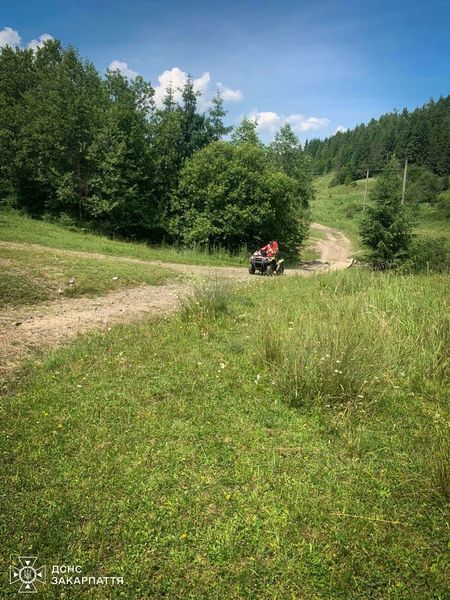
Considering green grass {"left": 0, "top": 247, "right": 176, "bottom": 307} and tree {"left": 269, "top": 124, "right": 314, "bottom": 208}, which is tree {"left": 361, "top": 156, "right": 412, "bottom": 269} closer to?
tree {"left": 269, "top": 124, "right": 314, "bottom": 208}

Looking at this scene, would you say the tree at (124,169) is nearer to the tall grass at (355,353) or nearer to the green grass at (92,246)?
the green grass at (92,246)

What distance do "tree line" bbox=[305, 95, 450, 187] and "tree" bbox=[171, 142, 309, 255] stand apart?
179 feet

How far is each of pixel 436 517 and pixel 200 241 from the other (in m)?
19.5

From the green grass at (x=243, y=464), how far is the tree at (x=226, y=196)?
16167 millimetres

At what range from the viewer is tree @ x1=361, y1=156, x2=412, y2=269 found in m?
19.5

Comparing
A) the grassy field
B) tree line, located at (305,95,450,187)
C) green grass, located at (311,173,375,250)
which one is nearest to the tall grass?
the grassy field

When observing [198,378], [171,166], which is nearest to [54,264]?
[198,378]

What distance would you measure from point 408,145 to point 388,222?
77563 millimetres

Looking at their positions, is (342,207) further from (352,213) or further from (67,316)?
(67,316)

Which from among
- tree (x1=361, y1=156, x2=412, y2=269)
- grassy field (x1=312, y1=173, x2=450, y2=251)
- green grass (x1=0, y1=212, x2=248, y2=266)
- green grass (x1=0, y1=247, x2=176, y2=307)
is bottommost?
green grass (x1=0, y1=247, x2=176, y2=307)

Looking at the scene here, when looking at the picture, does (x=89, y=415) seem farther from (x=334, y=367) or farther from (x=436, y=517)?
(x=436, y=517)

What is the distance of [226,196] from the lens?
70.4 feet

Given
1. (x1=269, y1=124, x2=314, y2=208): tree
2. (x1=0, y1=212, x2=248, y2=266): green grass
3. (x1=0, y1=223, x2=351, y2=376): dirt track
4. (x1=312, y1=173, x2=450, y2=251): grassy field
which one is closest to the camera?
(x1=0, y1=223, x2=351, y2=376): dirt track

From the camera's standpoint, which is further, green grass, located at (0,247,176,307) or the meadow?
green grass, located at (0,247,176,307)
